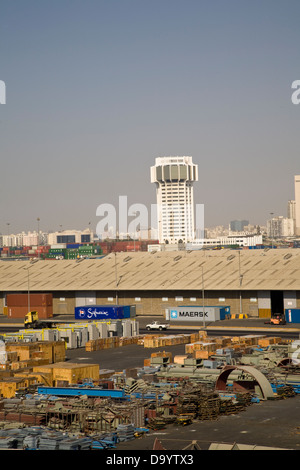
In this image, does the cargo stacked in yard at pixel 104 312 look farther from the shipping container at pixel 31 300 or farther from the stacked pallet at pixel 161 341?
the stacked pallet at pixel 161 341

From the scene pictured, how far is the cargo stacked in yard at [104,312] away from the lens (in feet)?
270

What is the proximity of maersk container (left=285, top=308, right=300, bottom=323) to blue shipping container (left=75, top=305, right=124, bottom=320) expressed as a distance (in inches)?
740

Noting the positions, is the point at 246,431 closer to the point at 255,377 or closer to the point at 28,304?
the point at 255,377

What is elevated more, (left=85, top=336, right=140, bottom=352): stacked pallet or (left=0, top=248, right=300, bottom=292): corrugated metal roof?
(left=0, top=248, right=300, bottom=292): corrugated metal roof

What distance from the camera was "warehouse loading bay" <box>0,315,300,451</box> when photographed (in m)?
30.9

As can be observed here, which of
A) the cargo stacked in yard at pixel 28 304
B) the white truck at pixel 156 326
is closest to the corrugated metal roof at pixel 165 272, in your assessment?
the cargo stacked in yard at pixel 28 304

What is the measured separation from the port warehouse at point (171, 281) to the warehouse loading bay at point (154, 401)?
2629 cm

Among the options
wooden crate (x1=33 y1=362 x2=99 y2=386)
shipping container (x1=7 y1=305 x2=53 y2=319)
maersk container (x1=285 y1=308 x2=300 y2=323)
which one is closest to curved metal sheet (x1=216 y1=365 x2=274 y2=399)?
wooden crate (x1=33 y1=362 x2=99 y2=386)

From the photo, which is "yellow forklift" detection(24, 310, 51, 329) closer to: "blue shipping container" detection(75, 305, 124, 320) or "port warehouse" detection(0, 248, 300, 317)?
"blue shipping container" detection(75, 305, 124, 320)

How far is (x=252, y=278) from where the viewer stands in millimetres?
84188

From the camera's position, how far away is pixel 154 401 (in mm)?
37531

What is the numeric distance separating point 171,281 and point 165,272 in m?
4.15
